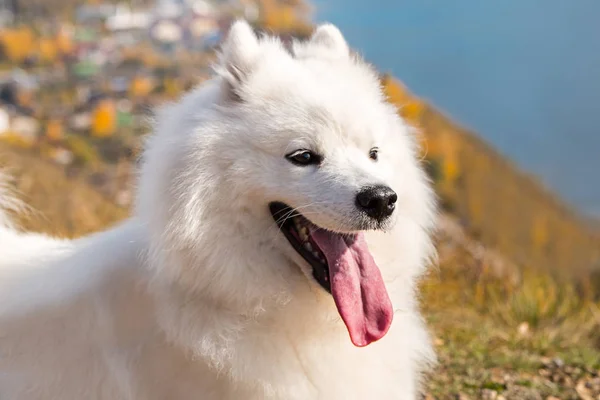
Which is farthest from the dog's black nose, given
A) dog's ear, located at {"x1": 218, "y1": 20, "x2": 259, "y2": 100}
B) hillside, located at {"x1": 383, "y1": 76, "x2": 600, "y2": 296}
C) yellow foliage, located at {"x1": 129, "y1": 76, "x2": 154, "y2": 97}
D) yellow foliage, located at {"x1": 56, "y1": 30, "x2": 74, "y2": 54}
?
yellow foliage, located at {"x1": 56, "y1": 30, "x2": 74, "y2": 54}

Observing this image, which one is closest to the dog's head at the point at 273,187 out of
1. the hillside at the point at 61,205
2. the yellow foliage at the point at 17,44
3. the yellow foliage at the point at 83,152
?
the hillside at the point at 61,205

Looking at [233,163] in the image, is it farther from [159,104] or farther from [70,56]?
[70,56]

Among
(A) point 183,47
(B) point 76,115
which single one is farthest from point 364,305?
(A) point 183,47

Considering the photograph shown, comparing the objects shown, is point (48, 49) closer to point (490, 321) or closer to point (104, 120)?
point (104, 120)

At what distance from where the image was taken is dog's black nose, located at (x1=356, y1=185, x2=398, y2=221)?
100 inches

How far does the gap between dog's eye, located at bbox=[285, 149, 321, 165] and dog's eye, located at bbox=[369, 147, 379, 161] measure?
11.2 inches

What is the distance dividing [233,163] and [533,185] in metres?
41.0

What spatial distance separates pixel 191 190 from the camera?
258cm

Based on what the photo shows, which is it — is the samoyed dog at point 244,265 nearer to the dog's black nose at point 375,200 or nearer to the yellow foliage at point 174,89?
the dog's black nose at point 375,200

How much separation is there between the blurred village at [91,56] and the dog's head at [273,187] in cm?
1566

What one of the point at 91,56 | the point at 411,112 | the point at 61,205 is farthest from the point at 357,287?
the point at 91,56

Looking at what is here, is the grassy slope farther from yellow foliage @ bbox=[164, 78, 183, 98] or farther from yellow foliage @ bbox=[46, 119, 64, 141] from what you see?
yellow foliage @ bbox=[46, 119, 64, 141]

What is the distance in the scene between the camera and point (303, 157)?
107 inches

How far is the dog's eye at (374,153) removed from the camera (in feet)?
9.44
